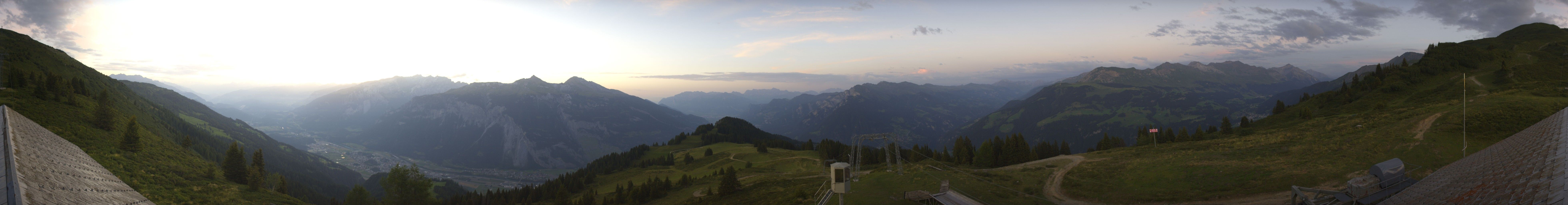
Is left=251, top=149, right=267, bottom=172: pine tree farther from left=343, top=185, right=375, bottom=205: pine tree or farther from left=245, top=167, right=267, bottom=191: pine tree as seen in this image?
left=343, top=185, right=375, bottom=205: pine tree

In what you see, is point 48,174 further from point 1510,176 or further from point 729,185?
point 1510,176

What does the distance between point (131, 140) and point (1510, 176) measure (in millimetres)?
124047

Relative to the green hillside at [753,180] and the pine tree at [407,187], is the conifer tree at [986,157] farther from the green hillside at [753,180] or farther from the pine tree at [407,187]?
the pine tree at [407,187]

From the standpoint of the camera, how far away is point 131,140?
71.3m

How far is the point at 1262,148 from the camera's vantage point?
5053cm

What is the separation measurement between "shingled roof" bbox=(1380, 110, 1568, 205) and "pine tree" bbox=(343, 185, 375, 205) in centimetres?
10332

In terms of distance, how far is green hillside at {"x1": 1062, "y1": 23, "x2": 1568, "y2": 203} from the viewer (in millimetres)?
38094

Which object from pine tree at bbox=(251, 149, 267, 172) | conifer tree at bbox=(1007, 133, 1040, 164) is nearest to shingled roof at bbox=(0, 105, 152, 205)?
pine tree at bbox=(251, 149, 267, 172)

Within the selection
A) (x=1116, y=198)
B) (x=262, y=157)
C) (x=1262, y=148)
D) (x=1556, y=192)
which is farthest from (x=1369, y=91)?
(x=262, y=157)

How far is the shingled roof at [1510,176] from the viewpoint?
11.7 m

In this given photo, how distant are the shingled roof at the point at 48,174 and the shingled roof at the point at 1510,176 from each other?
4742 cm

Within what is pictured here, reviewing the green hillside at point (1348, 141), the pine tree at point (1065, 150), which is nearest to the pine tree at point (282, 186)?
the green hillside at point (1348, 141)

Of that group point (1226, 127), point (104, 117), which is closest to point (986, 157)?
point (1226, 127)

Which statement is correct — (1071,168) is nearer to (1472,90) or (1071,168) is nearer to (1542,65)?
(1472,90)
